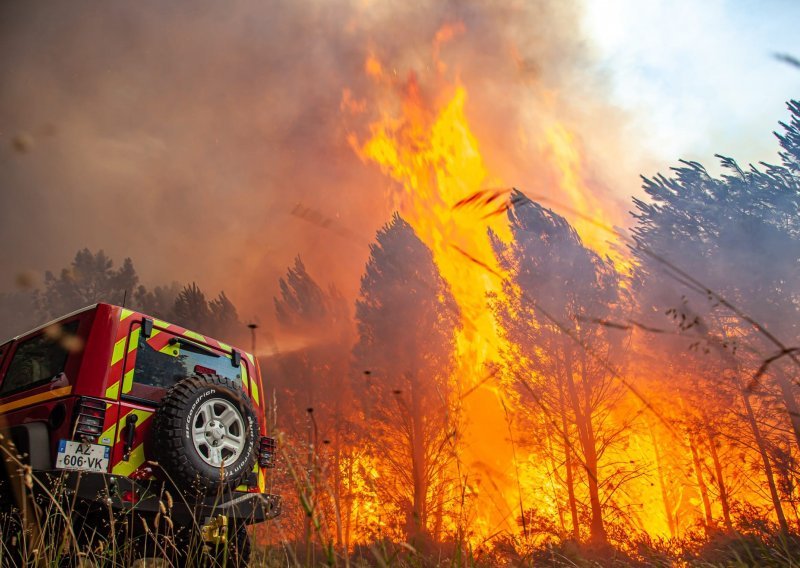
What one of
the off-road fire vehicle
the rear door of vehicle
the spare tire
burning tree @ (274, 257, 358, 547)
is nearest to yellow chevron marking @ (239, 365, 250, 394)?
the off-road fire vehicle

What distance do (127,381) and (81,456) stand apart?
27.5 inches

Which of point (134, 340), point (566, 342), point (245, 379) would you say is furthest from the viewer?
point (566, 342)

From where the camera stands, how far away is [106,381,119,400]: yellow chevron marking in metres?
4.24

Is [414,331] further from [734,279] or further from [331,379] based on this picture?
[734,279]

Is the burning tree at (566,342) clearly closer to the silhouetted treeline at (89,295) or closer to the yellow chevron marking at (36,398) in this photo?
the yellow chevron marking at (36,398)

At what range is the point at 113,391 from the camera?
428 centimetres

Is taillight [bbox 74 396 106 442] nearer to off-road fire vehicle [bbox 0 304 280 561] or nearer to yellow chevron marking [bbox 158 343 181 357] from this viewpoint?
off-road fire vehicle [bbox 0 304 280 561]

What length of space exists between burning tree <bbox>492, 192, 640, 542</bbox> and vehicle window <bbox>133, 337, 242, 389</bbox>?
11.9 metres

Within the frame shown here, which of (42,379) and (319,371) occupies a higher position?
(319,371)

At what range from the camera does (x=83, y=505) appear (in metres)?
3.87

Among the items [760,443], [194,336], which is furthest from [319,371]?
[194,336]

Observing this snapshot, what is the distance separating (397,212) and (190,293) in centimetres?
1714

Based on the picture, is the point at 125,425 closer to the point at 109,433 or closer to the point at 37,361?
the point at 109,433

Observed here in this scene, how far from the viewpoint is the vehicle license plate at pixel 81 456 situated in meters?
3.84
